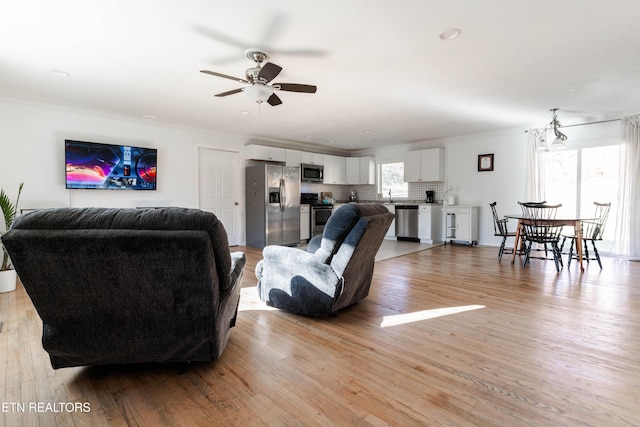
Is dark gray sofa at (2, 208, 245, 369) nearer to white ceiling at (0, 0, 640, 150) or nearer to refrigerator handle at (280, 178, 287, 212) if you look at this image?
white ceiling at (0, 0, 640, 150)

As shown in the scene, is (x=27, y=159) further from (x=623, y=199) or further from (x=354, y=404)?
(x=623, y=199)

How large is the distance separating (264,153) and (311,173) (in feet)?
4.48

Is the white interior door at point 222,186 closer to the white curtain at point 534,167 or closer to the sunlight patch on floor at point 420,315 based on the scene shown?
the sunlight patch on floor at point 420,315

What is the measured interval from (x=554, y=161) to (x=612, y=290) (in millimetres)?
3349

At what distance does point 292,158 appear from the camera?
737 centimetres

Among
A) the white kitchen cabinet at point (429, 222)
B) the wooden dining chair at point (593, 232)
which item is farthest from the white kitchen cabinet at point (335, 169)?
the wooden dining chair at point (593, 232)

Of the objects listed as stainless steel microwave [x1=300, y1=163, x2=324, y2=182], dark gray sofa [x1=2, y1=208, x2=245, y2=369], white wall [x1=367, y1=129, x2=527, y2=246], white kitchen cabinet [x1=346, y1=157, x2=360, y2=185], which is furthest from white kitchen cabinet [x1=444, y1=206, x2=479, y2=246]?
dark gray sofa [x1=2, y1=208, x2=245, y2=369]

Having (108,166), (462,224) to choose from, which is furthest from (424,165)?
(108,166)

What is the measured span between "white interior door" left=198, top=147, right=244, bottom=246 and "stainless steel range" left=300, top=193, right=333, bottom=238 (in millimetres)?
1625

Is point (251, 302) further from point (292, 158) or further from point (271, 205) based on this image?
point (292, 158)

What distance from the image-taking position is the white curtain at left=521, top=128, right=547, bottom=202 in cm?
596

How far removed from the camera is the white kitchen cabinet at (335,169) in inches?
322

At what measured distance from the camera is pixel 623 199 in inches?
203

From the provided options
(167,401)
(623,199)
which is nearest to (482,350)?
(167,401)
